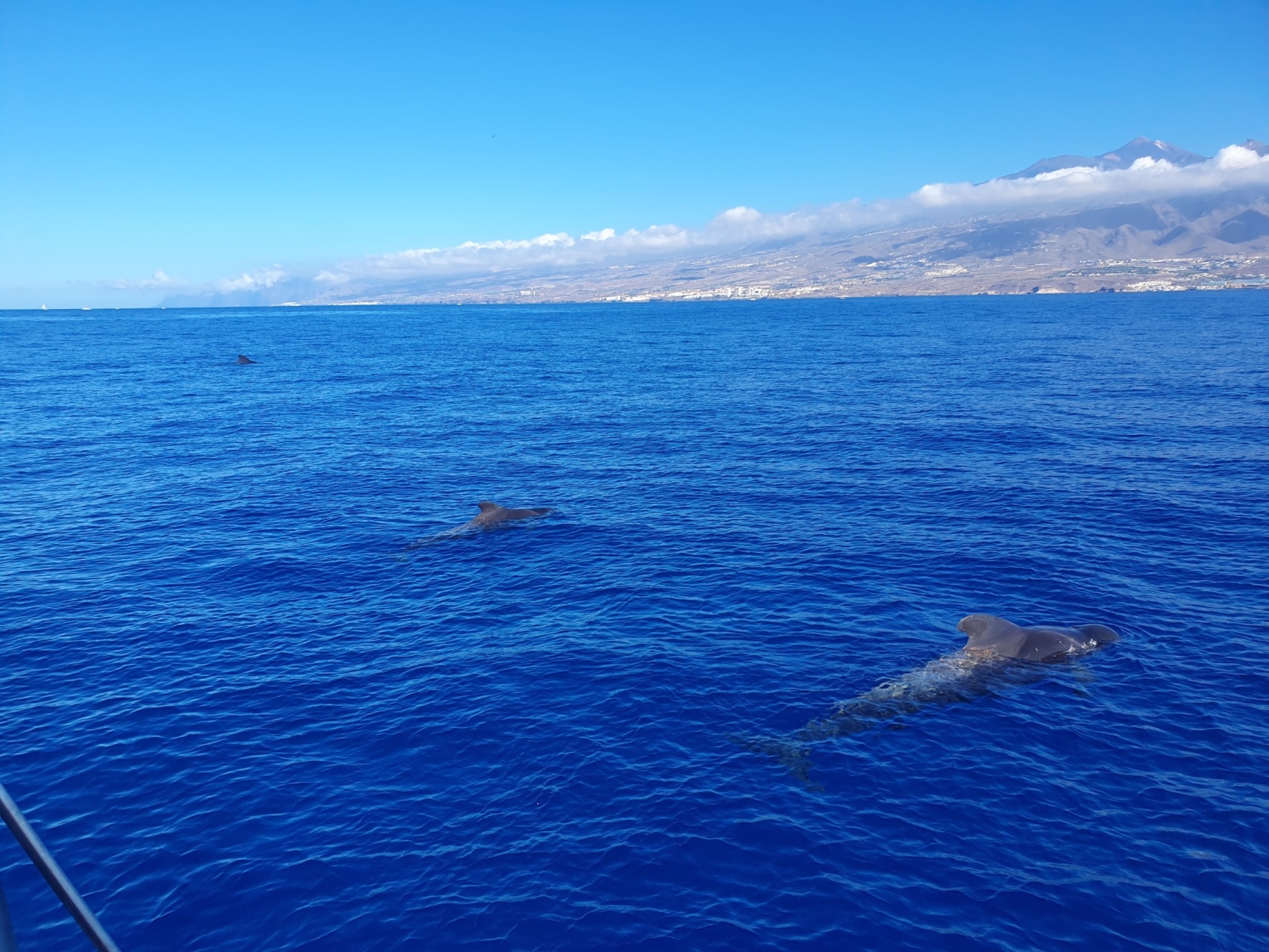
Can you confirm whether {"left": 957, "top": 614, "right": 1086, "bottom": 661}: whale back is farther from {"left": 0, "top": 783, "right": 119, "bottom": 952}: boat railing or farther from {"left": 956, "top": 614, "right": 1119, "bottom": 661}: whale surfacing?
{"left": 0, "top": 783, "right": 119, "bottom": 952}: boat railing

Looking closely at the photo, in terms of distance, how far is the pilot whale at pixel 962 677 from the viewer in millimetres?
24016

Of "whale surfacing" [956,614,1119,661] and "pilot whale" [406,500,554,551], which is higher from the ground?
"pilot whale" [406,500,554,551]

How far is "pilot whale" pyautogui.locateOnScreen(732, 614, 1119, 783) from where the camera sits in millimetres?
24016

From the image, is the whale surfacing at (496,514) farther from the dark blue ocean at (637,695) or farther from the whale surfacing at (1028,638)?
the whale surfacing at (1028,638)

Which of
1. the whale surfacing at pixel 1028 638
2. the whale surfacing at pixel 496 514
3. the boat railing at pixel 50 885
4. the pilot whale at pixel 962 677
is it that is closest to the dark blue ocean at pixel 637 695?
the pilot whale at pixel 962 677

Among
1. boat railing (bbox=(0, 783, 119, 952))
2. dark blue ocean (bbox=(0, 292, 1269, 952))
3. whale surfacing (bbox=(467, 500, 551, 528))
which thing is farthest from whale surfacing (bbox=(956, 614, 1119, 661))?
boat railing (bbox=(0, 783, 119, 952))

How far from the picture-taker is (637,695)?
2698 cm

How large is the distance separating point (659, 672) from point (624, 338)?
160m

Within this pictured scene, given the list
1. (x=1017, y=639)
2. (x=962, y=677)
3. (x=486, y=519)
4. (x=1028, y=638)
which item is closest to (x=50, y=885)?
(x=962, y=677)

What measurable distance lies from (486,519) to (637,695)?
19569 mm

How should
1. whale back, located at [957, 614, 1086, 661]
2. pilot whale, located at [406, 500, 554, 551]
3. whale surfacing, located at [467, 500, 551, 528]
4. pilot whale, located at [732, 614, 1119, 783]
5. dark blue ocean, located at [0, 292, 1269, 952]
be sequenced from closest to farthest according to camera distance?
1. dark blue ocean, located at [0, 292, 1269, 952]
2. pilot whale, located at [732, 614, 1119, 783]
3. whale back, located at [957, 614, 1086, 661]
4. pilot whale, located at [406, 500, 554, 551]
5. whale surfacing, located at [467, 500, 551, 528]

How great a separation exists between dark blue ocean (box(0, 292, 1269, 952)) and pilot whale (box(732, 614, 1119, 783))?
1.41ft

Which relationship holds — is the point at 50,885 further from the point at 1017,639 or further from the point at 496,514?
the point at 496,514

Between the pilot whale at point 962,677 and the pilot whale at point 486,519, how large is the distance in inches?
915
